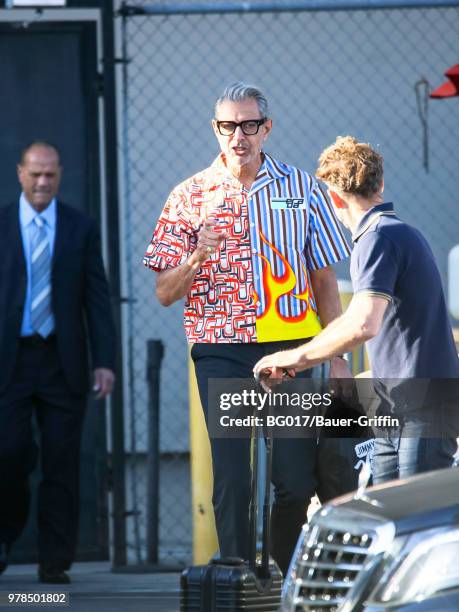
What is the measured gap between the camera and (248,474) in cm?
544

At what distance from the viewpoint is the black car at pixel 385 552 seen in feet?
11.6

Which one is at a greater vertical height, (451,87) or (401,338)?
(451,87)

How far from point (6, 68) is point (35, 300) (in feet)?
4.58

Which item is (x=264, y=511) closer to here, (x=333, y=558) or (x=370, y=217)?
(x=333, y=558)

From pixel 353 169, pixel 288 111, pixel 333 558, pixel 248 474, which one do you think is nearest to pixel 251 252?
pixel 353 169

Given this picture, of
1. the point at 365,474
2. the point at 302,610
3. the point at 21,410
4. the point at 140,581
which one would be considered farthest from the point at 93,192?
the point at 302,610

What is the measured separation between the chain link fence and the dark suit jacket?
88.8 inches

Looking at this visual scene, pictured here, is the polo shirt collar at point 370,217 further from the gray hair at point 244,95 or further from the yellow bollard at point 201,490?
the yellow bollard at point 201,490

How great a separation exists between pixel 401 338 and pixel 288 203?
1.05m

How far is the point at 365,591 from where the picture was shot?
12.1ft

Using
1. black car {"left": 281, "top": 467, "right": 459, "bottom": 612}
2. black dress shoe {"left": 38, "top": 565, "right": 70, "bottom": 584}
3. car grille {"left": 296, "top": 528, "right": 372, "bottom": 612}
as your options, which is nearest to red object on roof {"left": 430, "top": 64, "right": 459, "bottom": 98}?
black dress shoe {"left": 38, "top": 565, "right": 70, "bottom": 584}

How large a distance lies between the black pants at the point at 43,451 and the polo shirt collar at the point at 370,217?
7.96 feet

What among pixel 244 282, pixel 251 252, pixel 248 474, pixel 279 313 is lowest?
pixel 248 474

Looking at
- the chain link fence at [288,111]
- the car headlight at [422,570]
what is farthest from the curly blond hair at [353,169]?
the chain link fence at [288,111]
